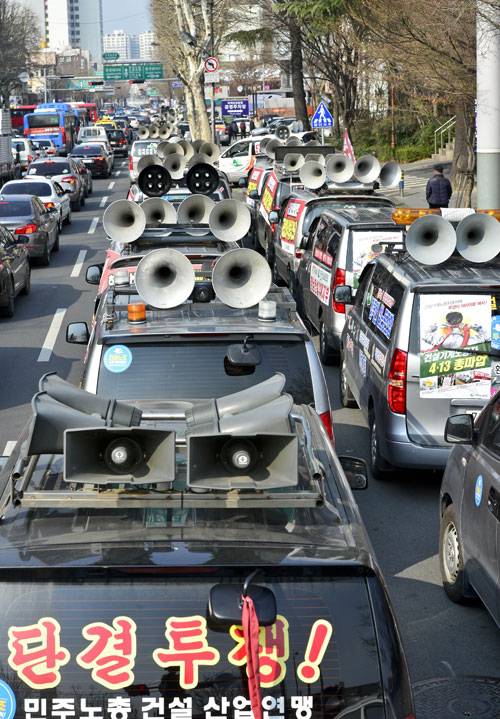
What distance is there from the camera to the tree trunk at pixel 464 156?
95.3 ft

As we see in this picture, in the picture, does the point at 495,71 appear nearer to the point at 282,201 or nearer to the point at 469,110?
the point at 282,201

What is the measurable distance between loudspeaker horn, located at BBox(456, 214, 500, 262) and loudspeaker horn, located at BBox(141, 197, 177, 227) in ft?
13.2

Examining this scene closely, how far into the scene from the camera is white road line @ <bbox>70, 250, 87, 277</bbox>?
24.4m

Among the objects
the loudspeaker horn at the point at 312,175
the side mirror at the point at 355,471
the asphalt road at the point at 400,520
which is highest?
the side mirror at the point at 355,471

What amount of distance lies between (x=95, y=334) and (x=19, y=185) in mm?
24578

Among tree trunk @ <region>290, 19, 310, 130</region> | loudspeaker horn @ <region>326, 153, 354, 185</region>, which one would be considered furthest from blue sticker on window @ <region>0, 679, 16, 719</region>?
tree trunk @ <region>290, 19, 310, 130</region>

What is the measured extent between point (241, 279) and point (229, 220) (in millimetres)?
4032

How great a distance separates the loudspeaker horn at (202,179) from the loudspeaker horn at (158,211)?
2862 millimetres

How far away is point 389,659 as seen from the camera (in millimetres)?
3434

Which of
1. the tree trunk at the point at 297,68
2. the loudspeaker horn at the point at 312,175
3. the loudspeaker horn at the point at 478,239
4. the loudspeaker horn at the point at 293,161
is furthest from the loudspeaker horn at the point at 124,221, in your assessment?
the tree trunk at the point at 297,68

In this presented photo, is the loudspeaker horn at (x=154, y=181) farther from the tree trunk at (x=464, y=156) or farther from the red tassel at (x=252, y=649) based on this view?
the tree trunk at (x=464, y=156)

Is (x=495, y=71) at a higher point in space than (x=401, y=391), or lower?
higher

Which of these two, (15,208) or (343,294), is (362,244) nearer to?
(343,294)

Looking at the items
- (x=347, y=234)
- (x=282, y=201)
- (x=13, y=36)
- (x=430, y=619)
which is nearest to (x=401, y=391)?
(x=430, y=619)
